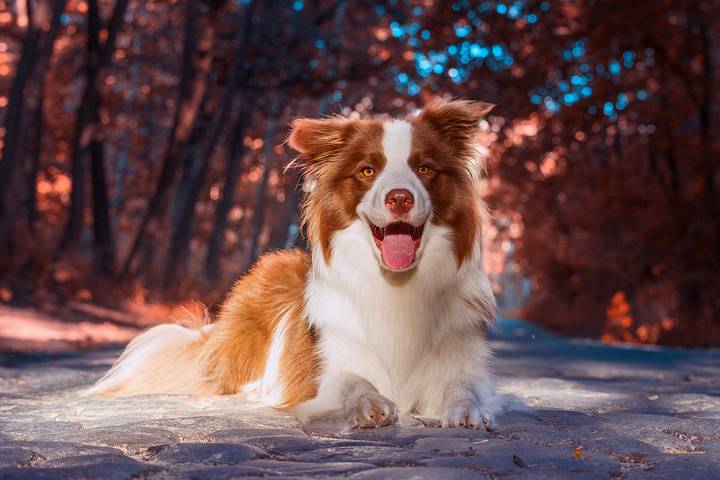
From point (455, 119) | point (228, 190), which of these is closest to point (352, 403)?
point (455, 119)

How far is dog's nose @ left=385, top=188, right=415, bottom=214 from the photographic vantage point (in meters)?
4.61

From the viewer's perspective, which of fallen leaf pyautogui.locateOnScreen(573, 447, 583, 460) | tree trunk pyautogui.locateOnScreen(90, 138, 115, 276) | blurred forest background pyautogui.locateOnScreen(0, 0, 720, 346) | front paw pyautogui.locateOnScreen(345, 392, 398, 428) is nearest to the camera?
fallen leaf pyautogui.locateOnScreen(573, 447, 583, 460)

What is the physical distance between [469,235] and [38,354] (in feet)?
20.7

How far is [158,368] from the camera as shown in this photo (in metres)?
6.02

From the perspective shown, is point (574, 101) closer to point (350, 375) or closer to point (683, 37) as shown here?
point (683, 37)

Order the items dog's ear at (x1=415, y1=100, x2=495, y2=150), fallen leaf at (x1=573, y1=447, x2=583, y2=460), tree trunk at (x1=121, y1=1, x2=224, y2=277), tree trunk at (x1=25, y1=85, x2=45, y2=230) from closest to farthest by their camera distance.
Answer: fallen leaf at (x1=573, y1=447, x2=583, y2=460) → dog's ear at (x1=415, y1=100, x2=495, y2=150) → tree trunk at (x1=121, y1=1, x2=224, y2=277) → tree trunk at (x1=25, y1=85, x2=45, y2=230)

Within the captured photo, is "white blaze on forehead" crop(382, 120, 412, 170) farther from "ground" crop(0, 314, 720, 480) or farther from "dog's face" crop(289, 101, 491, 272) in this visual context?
"ground" crop(0, 314, 720, 480)

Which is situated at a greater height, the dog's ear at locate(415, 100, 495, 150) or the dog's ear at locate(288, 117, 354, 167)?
the dog's ear at locate(415, 100, 495, 150)

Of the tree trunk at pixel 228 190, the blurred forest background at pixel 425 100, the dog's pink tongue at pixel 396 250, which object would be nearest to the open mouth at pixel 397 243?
the dog's pink tongue at pixel 396 250

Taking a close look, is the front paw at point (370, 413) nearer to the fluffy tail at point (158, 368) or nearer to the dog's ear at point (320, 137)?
the dog's ear at point (320, 137)

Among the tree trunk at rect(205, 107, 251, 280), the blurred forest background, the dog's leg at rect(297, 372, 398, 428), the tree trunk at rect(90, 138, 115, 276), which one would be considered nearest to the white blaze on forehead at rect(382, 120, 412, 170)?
the dog's leg at rect(297, 372, 398, 428)

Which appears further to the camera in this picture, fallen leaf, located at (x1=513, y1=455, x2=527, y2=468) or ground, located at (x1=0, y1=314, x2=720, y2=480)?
fallen leaf, located at (x1=513, y1=455, x2=527, y2=468)

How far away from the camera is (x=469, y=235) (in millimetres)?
5035

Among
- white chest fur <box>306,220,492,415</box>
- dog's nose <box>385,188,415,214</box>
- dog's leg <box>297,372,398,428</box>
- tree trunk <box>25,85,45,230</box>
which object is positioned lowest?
dog's leg <box>297,372,398,428</box>
